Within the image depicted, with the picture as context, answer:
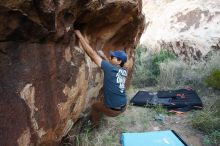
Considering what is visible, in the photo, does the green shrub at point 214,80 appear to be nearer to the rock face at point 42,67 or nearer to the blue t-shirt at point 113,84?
the blue t-shirt at point 113,84

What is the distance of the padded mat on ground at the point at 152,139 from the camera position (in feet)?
17.2

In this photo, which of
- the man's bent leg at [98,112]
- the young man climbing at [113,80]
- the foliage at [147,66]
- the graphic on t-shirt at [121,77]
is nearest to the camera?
the young man climbing at [113,80]

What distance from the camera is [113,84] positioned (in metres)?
4.73

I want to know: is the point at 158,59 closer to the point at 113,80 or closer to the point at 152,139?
the point at 152,139

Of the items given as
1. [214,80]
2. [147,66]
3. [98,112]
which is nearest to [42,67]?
[98,112]

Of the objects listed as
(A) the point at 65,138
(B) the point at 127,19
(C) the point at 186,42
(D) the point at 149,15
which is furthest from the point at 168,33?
(A) the point at 65,138

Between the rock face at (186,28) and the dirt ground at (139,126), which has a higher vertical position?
the rock face at (186,28)

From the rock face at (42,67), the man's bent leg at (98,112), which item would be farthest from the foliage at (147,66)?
the rock face at (42,67)

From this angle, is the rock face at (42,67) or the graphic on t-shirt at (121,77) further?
the graphic on t-shirt at (121,77)

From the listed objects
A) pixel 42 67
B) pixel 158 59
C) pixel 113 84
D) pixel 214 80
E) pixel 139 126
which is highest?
pixel 42 67

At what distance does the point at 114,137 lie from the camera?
5.45 m

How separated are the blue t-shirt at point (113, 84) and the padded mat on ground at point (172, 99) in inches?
87.0

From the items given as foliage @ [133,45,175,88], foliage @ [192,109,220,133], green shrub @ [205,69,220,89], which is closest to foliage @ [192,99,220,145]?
foliage @ [192,109,220,133]

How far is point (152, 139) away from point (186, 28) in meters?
6.77
